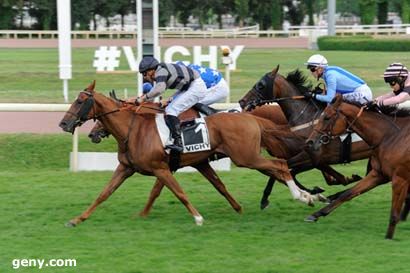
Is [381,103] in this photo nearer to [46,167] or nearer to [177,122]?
[177,122]

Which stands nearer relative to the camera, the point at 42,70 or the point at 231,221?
the point at 231,221

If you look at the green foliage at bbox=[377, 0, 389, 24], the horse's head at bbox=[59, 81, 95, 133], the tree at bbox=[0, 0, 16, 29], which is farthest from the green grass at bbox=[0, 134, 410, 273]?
the green foliage at bbox=[377, 0, 389, 24]

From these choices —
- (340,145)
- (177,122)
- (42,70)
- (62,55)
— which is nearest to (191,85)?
(177,122)

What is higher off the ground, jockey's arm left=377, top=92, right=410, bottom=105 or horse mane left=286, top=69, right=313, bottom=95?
horse mane left=286, top=69, right=313, bottom=95

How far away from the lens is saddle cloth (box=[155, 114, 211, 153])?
8414 millimetres

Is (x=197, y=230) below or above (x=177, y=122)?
below

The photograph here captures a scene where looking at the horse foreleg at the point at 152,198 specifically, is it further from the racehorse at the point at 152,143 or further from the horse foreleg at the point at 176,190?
the horse foreleg at the point at 176,190

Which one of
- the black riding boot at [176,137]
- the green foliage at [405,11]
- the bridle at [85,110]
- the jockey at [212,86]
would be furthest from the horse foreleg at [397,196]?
the green foliage at [405,11]

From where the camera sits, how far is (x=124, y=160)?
8.40 meters

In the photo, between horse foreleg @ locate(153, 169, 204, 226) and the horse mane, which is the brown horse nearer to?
horse foreleg @ locate(153, 169, 204, 226)

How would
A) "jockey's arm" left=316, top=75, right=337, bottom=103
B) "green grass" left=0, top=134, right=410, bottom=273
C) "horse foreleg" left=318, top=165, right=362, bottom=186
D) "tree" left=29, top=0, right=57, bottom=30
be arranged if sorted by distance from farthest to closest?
"tree" left=29, top=0, right=57, bottom=30
"horse foreleg" left=318, top=165, right=362, bottom=186
"jockey's arm" left=316, top=75, right=337, bottom=103
"green grass" left=0, top=134, right=410, bottom=273

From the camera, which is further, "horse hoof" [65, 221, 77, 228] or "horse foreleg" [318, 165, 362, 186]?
"horse foreleg" [318, 165, 362, 186]

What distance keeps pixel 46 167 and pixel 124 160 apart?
472cm

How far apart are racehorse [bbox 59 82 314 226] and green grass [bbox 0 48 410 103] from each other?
925cm
